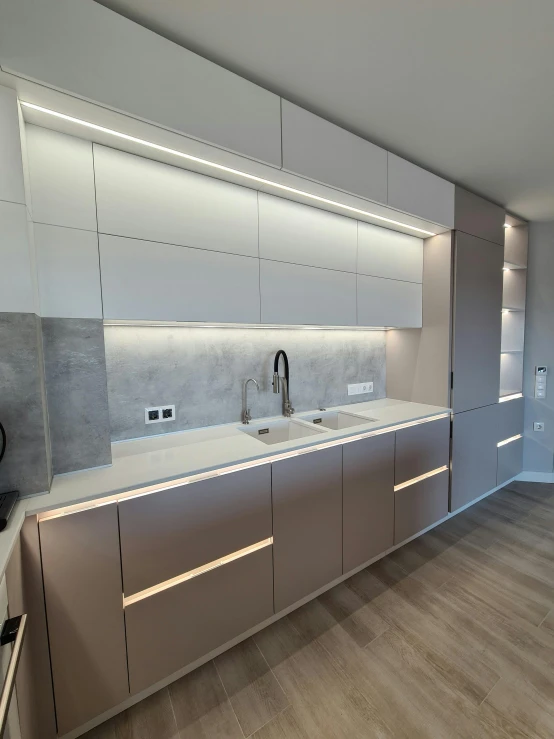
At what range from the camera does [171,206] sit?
1.49m

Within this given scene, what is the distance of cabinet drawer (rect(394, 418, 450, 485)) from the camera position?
213 cm

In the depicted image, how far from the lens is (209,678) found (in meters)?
1.40

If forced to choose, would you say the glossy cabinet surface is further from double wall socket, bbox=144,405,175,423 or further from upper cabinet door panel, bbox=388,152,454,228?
double wall socket, bbox=144,405,175,423

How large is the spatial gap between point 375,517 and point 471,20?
95.9 inches

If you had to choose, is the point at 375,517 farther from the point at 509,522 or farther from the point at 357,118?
the point at 357,118

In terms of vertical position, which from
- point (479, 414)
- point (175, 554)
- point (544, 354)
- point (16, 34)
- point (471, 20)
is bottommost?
point (175, 554)

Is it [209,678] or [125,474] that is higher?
[125,474]

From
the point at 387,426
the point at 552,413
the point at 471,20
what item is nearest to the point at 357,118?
the point at 471,20

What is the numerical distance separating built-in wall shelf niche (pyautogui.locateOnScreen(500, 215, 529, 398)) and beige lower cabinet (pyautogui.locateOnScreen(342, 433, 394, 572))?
1.98 m

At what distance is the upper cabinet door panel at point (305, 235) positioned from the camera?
179cm

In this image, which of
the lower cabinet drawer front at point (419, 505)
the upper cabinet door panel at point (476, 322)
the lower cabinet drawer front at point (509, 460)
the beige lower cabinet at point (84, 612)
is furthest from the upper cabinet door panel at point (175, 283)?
the lower cabinet drawer front at point (509, 460)

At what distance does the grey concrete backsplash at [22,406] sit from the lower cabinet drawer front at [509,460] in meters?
3.57

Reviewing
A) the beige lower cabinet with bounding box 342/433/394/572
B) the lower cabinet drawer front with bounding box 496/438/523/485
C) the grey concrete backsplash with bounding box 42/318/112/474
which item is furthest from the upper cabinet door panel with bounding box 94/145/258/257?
the lower cabinet drawer front with bounding box 496/438/523/485

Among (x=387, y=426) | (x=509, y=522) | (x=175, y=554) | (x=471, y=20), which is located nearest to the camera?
(x=471, y=20)
